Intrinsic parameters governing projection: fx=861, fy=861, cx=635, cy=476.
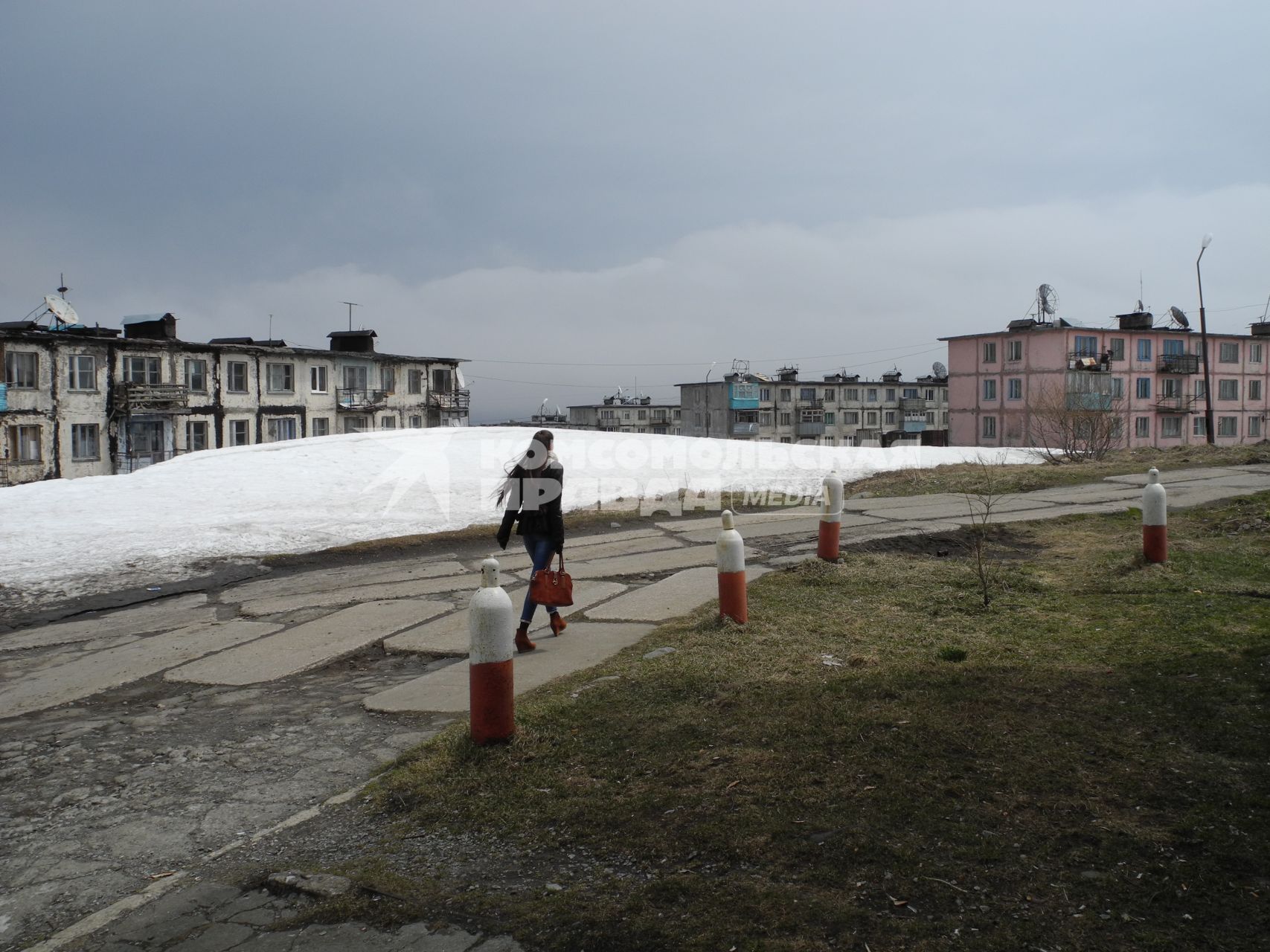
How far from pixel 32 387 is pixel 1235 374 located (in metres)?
78.1

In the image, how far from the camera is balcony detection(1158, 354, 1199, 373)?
6231 centimetres

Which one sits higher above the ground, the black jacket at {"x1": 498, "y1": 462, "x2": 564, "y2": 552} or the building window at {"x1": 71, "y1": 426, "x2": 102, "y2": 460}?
the building window at {"x1": 71, "y1": 426, "x2": 102, "y2": 460}

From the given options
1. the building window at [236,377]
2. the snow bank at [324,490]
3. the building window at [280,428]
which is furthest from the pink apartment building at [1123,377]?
the building window at [236,377]

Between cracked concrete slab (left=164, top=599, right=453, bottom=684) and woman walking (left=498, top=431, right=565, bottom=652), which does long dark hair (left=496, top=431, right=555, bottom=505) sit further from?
cracked concrete slab (left=164, top=599, right=453, bottom=684)

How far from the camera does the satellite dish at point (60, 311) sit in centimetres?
4444

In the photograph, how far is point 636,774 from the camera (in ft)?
13.8

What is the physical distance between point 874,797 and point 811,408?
283 ft

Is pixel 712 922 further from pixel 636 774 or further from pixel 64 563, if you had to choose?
pixel 64 563

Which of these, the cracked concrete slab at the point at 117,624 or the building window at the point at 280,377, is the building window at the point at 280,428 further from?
the cracked concrete slab at the point at 117,624

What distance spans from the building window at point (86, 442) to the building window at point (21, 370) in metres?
2.72

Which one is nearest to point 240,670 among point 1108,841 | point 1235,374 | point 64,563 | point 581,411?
point 1108,841

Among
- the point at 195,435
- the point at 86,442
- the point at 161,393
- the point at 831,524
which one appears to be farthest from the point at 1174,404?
the point at 86,442

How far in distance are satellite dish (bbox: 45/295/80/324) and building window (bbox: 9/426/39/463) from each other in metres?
6.63

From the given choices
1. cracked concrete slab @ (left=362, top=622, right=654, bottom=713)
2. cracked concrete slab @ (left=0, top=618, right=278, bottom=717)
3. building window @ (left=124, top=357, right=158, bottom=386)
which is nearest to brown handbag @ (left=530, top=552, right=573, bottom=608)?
cracked concrete slab @ (left=362, top=622, right=654, bottom=713)
